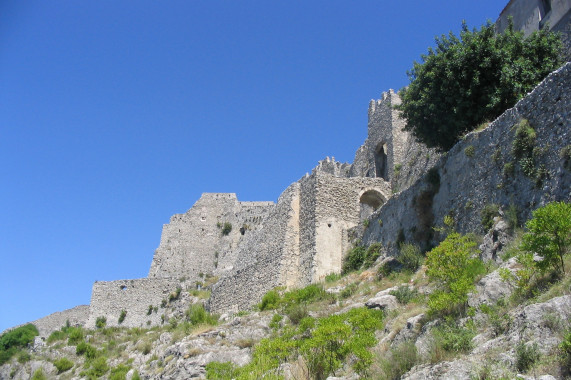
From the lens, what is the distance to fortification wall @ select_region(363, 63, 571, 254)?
1398 centimetres

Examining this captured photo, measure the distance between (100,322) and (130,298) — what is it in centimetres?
266

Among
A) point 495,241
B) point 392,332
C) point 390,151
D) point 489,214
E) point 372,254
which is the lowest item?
point 392,332

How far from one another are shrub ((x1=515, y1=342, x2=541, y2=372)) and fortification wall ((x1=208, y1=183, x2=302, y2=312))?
65.7 ft

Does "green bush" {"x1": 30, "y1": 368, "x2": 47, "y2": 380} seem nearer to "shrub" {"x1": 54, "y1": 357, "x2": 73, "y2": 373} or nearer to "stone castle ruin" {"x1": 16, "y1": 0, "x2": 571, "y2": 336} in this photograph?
"shrub" {"x1": 54, "y1": 357, "x2": 73, "y2": 373}

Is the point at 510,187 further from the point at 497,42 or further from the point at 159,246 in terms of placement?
the point at 159,246

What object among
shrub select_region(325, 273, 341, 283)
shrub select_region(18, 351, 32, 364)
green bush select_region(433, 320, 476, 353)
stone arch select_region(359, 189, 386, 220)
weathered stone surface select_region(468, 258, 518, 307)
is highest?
A: stone arch select_region(359, 189, 386, 220)

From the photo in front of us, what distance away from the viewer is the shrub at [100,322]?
39.7 metres

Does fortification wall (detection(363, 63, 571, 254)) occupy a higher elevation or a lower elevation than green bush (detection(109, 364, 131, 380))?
higher

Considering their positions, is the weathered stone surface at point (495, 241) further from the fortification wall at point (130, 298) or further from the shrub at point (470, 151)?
the fortification wall at point (130, 298)

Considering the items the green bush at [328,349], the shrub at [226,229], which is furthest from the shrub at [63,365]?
the shrub at [226,229]

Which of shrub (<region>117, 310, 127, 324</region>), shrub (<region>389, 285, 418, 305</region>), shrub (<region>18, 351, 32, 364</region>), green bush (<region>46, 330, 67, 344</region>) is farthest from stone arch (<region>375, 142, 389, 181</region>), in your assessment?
shrub (<region>18, 351, 32, 364</region>)

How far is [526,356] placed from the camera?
7902mm

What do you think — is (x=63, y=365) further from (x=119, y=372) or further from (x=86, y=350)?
(x=119, y=372)

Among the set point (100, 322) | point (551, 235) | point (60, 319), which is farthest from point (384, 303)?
point (60, 319)
